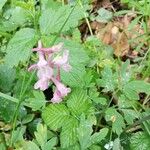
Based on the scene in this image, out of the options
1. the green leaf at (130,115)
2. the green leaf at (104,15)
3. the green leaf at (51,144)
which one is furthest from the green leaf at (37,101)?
the green leaf at (104,15)

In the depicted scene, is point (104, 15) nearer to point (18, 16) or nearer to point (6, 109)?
point (18, 16)

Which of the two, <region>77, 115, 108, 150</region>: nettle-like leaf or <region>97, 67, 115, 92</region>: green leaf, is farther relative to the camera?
<region>97, 67, 115, 92</region>: green leaf

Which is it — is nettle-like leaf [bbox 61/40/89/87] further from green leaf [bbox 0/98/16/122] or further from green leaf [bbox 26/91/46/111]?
green leaf [bbox 0/98/16/122]

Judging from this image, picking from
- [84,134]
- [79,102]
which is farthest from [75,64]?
[84,134]

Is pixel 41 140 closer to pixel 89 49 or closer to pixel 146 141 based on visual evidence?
pixel 146 141

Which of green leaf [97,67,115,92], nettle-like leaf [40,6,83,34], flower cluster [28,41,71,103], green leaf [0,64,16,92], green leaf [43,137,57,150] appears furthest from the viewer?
green leaf [0,64,16,92]

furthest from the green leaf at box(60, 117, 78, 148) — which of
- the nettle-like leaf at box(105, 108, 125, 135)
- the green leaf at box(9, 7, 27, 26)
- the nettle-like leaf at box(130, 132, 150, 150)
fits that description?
the green leaf at box(9, 7, 27, 26)

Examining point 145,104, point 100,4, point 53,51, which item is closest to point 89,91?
point 145,104
